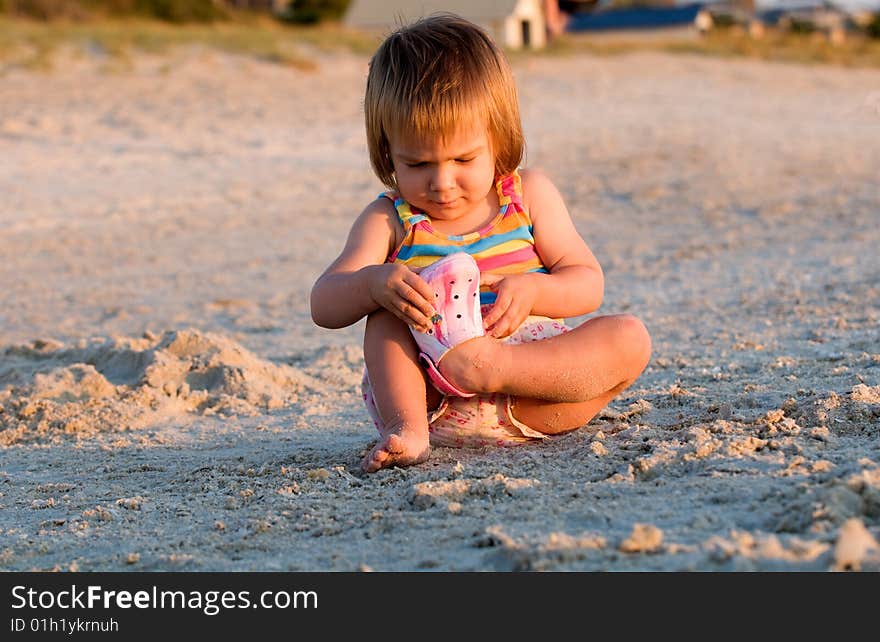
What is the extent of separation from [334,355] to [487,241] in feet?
5.32

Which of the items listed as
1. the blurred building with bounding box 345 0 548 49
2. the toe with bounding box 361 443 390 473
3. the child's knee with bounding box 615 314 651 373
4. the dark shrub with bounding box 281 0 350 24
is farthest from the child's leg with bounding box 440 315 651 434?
the dark shrub with bounding box 281 0 350 24

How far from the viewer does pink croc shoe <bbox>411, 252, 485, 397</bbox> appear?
8.25 feet

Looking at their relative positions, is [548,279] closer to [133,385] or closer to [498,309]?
[498,309]

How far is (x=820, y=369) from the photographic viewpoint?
10.8ft

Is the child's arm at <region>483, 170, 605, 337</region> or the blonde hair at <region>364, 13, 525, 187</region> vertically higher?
the blonde hair at <region>364, 13, 525, 187</region>

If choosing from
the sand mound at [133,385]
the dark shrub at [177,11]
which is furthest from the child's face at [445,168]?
the dark shrub at [177,11]

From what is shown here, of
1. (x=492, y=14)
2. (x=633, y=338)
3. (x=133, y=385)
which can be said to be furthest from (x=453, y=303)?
(x=492, y=14)

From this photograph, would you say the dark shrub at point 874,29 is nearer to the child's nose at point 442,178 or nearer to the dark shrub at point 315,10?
the dark shrub at point 315,10

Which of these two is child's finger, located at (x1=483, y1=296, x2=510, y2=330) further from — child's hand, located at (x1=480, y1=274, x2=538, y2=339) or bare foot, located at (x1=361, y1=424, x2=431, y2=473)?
bare foot, located at (x1=361, y1=424, x2=431, y2=473)

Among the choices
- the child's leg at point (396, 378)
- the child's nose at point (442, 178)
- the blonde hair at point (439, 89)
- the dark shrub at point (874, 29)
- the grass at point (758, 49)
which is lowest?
the dark shrub at point (874, 29)

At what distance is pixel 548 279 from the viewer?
267cm

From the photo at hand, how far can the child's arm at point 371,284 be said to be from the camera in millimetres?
2518

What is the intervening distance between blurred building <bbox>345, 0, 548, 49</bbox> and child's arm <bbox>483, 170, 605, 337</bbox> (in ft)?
65.3

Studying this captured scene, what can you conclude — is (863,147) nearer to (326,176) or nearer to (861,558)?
(326,176)
